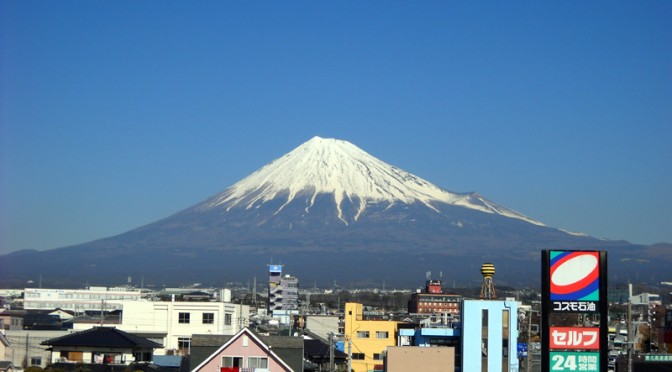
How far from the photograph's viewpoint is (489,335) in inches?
1574

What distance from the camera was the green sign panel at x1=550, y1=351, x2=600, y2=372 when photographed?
26.3m

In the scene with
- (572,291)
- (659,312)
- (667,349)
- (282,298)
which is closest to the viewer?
(572,291)

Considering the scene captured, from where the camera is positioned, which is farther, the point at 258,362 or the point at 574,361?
the point at 258,362

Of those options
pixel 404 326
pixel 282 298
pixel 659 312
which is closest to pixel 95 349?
pixel 404 326

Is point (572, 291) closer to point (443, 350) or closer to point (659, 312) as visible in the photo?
point (443, 350)

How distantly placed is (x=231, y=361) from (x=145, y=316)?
81.3 feet

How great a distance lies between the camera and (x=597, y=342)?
86.2 feet

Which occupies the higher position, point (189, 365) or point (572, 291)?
point (572, 291)

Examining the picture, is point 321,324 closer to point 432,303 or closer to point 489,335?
point 489,335

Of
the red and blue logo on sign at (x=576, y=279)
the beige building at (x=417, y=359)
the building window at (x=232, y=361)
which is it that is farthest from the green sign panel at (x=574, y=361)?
the beige building at (x=417, y=359)

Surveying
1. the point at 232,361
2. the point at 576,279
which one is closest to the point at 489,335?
the point at 232,361

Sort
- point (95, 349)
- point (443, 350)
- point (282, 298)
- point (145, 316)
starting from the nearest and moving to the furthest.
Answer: point (443, 350) < point (95, 349) < point (145, 316) < point (282, 298)

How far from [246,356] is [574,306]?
1207cm

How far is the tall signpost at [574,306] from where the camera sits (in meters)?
26.1
